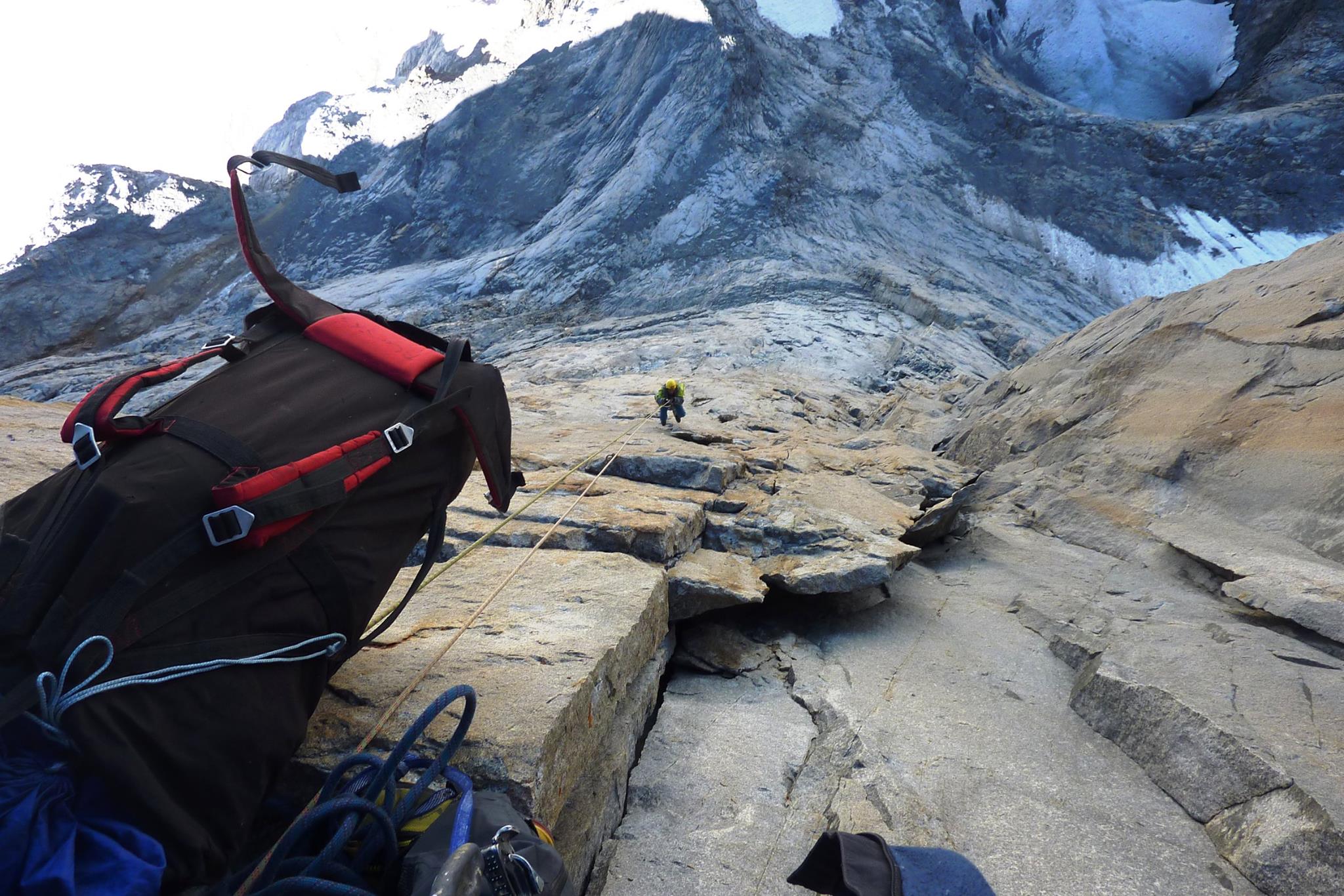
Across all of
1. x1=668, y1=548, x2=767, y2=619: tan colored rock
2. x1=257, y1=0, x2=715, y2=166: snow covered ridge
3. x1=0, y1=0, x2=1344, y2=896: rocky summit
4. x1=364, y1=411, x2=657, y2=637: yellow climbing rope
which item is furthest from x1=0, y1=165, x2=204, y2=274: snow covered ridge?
x1=668, y1=548, x2=767, y2=619: tan colored rock

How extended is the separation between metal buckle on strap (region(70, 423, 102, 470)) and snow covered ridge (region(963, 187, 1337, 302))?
2582 cm

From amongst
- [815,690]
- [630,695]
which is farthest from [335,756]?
[815,690]

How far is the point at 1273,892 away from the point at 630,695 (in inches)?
86.2

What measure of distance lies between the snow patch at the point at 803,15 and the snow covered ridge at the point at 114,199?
23327mm

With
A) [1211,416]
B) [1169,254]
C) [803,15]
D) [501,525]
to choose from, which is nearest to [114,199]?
[803,15]

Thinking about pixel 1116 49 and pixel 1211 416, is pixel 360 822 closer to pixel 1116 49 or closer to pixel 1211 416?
pixel 1211 416

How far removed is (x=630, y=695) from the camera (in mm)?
2865

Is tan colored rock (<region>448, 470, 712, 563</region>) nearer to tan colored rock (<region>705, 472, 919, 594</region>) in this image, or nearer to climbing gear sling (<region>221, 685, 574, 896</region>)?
tan colored rock (<region>705, 472, 919, 594</region>)

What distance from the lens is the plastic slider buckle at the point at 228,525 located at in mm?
1390

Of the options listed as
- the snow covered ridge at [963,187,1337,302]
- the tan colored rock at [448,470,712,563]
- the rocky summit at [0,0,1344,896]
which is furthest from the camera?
the snow covered ridge at [963,187,1337,302]

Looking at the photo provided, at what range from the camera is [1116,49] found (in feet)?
93.8

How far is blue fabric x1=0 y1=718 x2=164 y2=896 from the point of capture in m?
1.12

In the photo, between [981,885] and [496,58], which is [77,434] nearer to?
→ [981,885]

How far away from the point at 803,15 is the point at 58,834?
101 ft
